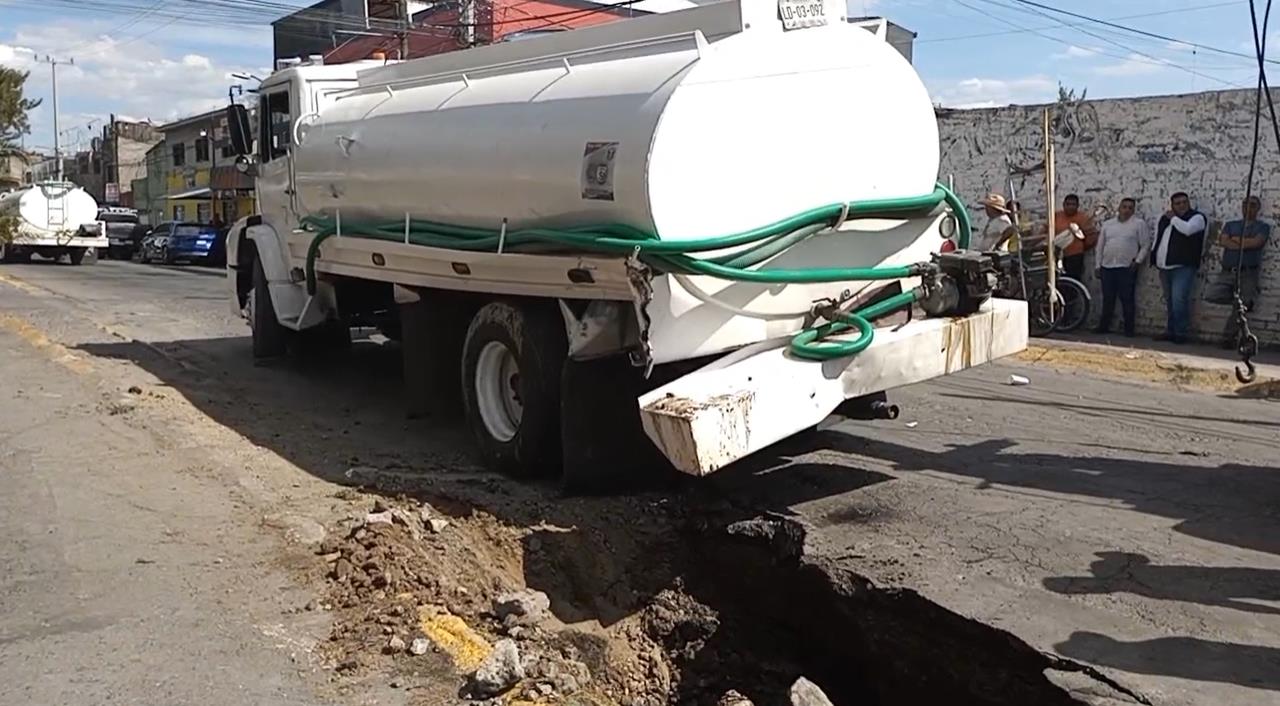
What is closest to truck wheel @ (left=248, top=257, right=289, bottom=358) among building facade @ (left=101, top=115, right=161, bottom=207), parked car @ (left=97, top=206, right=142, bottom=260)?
parked car @ (left=97, top=206, right=142, bottom=260)

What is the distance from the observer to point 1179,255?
1357 cm

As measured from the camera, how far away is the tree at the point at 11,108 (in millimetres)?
39156

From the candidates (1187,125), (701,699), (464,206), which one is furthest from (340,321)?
(1187,125)

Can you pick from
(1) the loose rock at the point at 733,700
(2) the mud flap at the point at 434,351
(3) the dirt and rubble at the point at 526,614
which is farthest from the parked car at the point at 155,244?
(1) the loose rock at the point at 733,700

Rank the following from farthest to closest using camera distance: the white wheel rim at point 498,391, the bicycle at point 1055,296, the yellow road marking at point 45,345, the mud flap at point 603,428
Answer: the yellow road marking at point 45,345 → the bicycle at point 1055,296 → the white wheel rim at point 498,391 → the mud flap at point 603,428

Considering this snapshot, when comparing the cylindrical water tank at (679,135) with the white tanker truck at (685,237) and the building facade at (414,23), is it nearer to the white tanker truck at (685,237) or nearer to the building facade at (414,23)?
the white tanker truck at (685,237)

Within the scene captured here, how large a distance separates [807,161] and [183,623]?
3.93m

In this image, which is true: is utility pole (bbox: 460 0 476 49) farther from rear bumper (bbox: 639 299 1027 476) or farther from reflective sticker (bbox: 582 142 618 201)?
rear bumper (bbox: 639 299 1027 476)

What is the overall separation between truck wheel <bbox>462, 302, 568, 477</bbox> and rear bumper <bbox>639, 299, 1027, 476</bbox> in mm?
1340

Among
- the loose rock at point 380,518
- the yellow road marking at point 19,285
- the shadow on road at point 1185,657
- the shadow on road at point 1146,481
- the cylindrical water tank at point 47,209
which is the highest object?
the cylindrical water tank at point 47,209

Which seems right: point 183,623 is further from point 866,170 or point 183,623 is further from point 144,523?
point 866,170

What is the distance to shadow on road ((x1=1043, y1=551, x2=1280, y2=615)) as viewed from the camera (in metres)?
5.08

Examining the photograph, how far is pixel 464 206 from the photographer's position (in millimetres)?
7820

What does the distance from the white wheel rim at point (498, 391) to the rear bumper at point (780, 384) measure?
1940 millimetres
